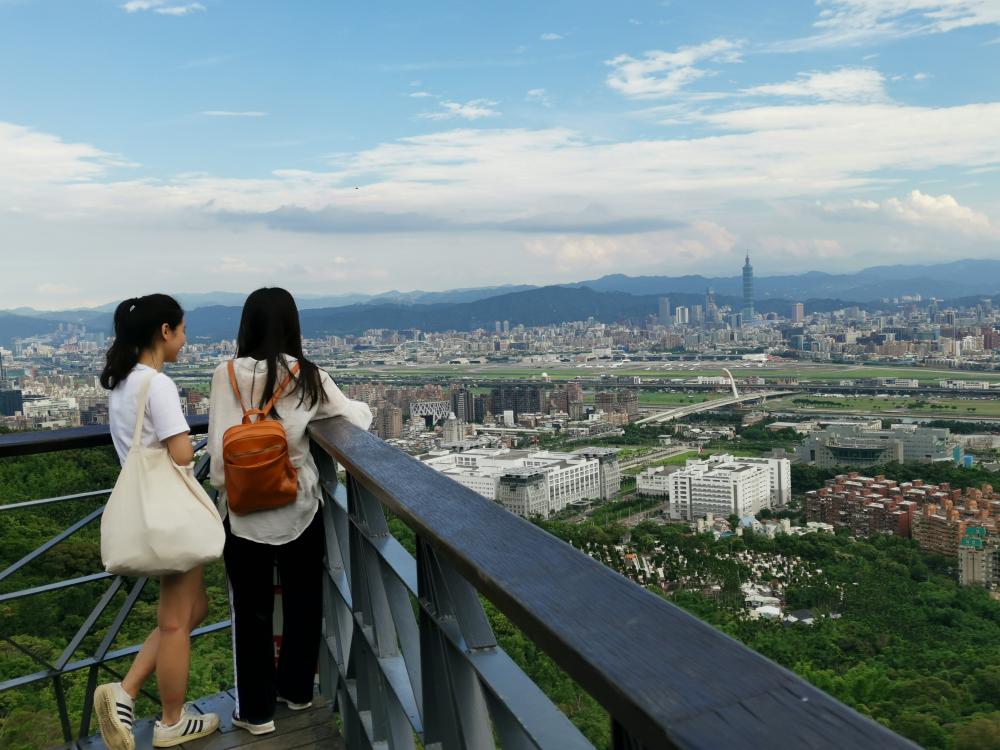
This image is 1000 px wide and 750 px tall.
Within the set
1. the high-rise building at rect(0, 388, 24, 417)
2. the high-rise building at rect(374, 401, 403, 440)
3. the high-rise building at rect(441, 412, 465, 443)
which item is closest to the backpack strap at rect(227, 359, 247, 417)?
the high-rise building at rect(0, 388, 24, 417)

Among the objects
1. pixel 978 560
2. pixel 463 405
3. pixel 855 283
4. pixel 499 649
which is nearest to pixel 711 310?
pixel 855 283

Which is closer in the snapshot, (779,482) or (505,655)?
(505,655)

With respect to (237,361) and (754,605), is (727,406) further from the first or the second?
(237,361)

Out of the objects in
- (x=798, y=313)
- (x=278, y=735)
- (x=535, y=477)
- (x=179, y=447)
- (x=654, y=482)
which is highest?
(x=179, y=447)

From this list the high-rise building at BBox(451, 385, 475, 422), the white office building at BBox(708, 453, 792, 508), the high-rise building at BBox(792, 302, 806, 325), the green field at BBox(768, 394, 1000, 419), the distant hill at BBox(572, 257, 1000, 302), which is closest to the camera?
the white office building at BBox(708, 453, 792, 508)

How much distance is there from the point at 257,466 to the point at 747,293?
292 feet

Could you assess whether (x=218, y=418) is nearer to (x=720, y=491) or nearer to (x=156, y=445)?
(x=156, y=445)

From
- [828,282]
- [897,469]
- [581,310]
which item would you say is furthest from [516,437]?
[828,282]

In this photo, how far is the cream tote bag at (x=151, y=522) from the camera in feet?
4.54

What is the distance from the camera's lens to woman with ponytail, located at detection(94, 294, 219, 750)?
4.69 ft

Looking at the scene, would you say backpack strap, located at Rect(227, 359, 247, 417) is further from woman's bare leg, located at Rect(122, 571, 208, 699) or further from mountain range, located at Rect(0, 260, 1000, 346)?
mountain range, located at Rect(0, 260, 1000, 346)

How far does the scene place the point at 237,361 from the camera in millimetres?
1504

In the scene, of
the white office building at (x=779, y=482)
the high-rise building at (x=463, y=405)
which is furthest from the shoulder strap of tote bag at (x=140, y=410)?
the high-rise building at (x=463, y=405)

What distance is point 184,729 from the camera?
154 centimetres
